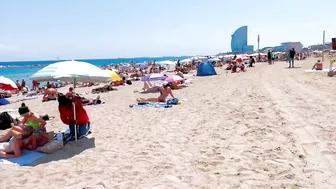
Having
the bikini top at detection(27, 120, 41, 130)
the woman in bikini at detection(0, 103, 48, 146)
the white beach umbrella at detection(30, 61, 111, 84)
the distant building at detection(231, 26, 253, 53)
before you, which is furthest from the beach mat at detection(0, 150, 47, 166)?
the distant building at detection(231, 26, 253, 53)

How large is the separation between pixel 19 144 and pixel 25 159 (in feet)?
1.31

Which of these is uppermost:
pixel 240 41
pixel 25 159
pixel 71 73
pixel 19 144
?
pixel 240 41

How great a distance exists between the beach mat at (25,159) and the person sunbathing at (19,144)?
96 mm

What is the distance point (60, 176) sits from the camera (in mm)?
4031

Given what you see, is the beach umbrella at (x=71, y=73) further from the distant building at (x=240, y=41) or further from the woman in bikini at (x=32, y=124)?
the distant building at (x=240, y=41)

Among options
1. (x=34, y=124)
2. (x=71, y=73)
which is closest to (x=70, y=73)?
(x=71, y=73)

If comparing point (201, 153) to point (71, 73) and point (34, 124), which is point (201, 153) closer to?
point (71, 73)

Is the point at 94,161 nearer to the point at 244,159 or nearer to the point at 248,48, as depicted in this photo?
the point at 244,159

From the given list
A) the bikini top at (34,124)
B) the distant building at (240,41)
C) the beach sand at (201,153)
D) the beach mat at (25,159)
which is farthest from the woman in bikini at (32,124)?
the distant building at (240,41)

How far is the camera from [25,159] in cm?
479

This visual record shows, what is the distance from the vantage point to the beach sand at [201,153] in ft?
12.1

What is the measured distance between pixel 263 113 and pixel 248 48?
49488 millimetres

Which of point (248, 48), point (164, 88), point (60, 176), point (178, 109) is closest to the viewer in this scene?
point (60, 176)

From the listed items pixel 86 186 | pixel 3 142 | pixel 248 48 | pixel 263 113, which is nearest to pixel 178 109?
pixel 263 113
